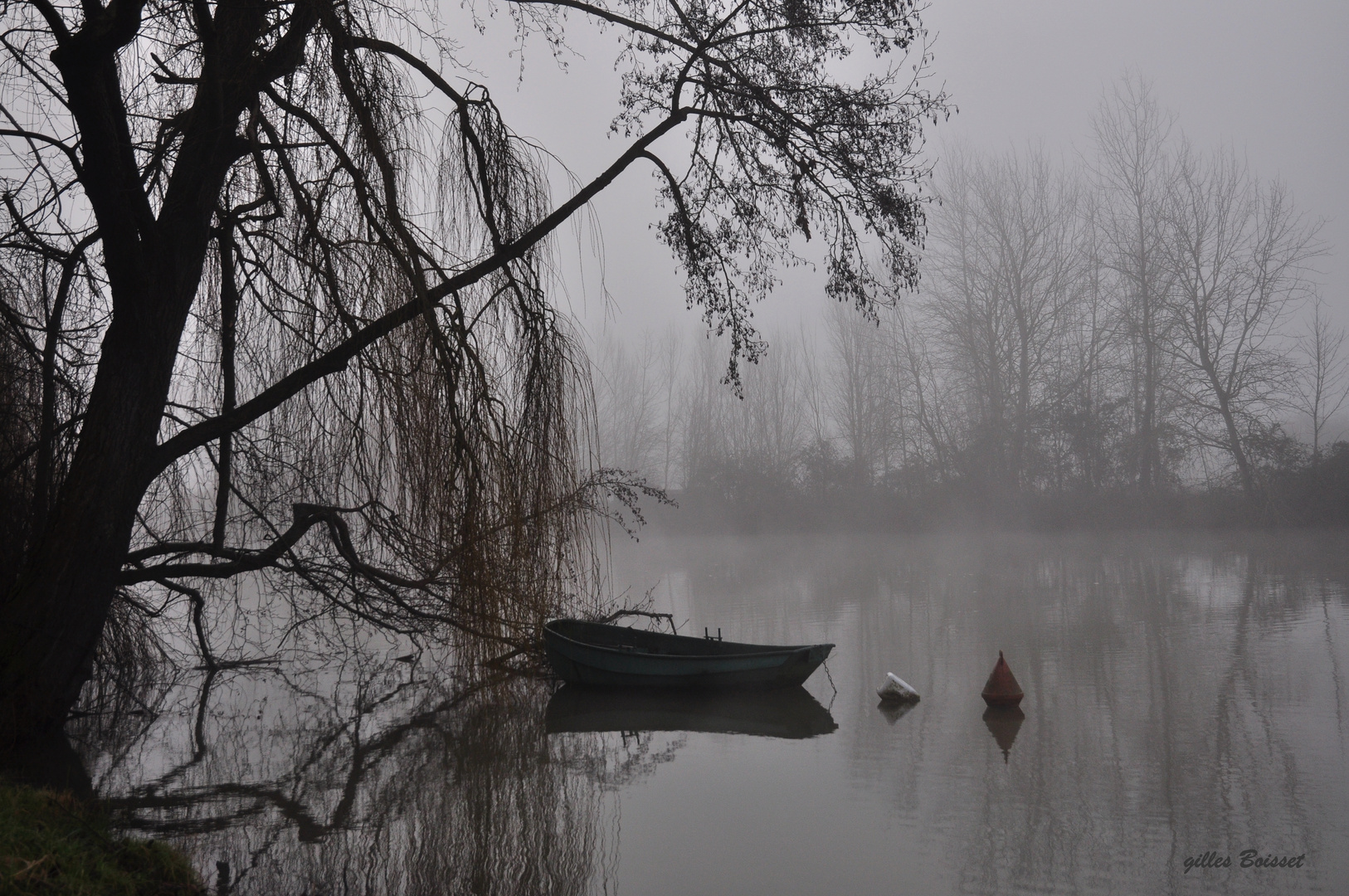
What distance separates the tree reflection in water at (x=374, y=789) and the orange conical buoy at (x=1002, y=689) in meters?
2.94

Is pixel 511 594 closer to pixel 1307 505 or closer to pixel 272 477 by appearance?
pixel 272 477

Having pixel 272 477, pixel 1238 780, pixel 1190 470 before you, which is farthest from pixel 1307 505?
pixel 272 477

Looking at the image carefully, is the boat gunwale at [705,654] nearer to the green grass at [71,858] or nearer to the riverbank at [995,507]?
the green grass at [71,858]

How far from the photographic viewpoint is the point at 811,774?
7.33m

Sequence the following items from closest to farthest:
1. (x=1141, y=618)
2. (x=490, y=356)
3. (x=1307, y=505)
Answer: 1. (x=490, y=356)
2. (x=1141, y=618)
3. (x=1307, y=505)

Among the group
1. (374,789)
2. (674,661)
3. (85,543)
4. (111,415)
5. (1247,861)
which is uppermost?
(111,415)

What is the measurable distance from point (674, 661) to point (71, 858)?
655 cm

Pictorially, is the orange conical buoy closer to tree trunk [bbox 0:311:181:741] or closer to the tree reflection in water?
the tree reflection in water

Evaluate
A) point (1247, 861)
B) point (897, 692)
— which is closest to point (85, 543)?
point (1247, 861)

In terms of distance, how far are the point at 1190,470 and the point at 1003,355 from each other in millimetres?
7015

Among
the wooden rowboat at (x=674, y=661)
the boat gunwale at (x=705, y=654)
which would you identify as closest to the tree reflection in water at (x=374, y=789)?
the wooden rowboat at (x=674, y=661)

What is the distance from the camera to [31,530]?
625 cm

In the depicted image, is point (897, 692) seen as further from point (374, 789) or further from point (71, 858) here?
point (71, 858)

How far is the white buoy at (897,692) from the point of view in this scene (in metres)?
9.31
